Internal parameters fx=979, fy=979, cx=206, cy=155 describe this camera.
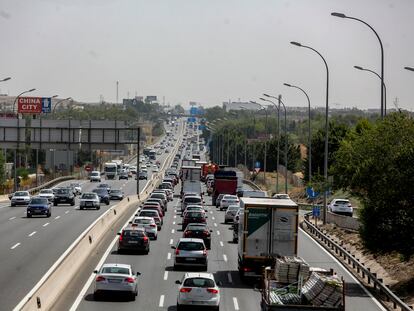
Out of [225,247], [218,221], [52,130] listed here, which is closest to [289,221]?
[225,247]

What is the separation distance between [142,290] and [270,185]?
9723 cm

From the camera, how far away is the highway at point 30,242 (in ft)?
106

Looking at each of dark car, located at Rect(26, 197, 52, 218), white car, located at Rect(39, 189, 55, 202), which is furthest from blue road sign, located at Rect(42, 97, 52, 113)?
dark car, located at Rect(26, 197, 52, 218)

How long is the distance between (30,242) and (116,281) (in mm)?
18965

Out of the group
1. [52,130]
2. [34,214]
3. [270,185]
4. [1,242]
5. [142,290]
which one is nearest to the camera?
[142,290]

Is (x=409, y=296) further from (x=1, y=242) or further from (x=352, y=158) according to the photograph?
(x=1, y=242)

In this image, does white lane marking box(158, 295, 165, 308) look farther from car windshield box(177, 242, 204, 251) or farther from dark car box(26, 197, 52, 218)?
dark car box(26, 197, 52, 218)

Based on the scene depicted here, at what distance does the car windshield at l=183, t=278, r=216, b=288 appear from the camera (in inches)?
1086

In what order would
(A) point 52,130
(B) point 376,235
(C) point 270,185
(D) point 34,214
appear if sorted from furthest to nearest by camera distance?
(C) point 270,185 < (A) point 52,130 < (D) point 34,214 < (B) point 376,235

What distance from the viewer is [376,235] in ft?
116

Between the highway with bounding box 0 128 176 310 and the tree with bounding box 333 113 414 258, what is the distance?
39.9 ft

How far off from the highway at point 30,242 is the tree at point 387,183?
12.2 meters

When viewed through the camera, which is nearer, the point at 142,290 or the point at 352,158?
the point at 142,290

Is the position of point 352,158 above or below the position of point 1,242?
above
